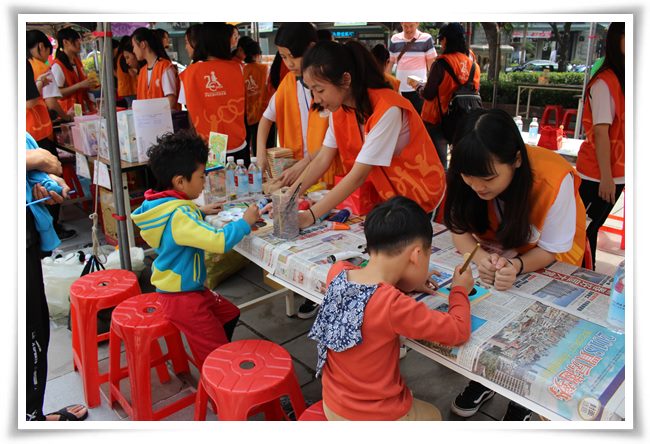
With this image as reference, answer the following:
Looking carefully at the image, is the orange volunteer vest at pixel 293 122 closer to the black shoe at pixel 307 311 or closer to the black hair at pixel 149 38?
the black shoe at pixel 307 311

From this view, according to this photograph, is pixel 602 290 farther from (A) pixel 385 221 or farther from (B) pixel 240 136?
(B) pixel 240 136

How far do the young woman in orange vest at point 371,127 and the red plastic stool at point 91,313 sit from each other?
3.27 feet

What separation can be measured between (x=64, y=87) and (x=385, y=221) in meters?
5.13

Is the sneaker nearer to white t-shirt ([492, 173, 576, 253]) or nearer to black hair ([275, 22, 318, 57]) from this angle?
white t-shirt ([492, 173, 576, 253])

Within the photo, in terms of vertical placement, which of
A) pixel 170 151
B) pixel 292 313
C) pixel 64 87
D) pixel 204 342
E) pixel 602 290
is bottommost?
pixel 292 313

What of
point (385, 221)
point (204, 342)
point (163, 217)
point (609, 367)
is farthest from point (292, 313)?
point (609, 367)

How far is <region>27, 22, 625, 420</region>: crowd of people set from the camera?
1.45 m

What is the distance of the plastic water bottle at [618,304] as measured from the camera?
144 centimetres

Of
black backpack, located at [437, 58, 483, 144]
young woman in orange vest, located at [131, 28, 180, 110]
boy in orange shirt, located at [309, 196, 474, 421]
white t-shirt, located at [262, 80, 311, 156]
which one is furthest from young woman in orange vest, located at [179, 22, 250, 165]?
boy in orange shirt, located at [309, 196, 474, 421]

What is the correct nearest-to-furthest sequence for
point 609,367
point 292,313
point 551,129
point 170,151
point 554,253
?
point 609,367
point 554,253
point 170,151
point 292,313
point 551,129

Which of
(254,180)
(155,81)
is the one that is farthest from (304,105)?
(155,81)

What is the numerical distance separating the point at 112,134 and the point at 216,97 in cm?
118

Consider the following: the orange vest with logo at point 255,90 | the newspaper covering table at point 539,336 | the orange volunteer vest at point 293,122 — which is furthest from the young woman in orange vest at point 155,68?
the newspaper covering table at point 539,336
